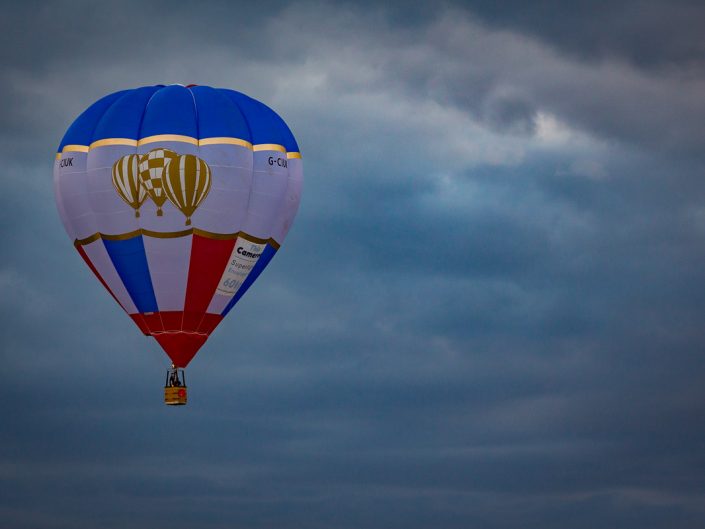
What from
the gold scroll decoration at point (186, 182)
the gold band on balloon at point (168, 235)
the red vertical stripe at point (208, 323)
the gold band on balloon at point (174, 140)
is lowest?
the red vertical stripe at point (208, 323)

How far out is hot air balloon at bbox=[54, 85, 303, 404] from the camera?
215 feet

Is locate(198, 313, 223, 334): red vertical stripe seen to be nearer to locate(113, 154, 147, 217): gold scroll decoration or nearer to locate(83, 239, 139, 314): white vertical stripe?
locate(83, 239, 139, 314): white vertical stripe

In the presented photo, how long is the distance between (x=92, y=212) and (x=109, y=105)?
193 inches

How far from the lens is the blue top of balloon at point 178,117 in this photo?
66.0 meters

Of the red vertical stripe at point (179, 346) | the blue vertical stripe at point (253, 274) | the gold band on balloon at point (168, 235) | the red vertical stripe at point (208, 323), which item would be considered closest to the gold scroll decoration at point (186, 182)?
the gold band on balloon at point (168, 235)

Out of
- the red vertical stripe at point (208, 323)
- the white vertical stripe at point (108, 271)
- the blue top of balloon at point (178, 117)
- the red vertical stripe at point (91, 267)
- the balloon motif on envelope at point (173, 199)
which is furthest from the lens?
the red vertical stripe at point (91, 267)

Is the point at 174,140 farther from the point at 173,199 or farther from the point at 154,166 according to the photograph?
the point at 173,199

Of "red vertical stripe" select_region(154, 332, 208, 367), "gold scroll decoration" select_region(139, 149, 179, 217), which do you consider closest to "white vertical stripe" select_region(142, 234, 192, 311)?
"red vertical stripe" select_region(154, 332, 208, 367)

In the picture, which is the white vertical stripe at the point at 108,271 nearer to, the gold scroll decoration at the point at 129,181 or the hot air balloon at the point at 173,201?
the hot air balloon at the point at 173,201

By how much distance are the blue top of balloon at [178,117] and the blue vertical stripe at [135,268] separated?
4571mm

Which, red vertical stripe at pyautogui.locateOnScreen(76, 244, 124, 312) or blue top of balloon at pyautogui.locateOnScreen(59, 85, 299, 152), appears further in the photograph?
red vertical stripe at pyautogui.locateOnScreen(76, 244, 124, 312)

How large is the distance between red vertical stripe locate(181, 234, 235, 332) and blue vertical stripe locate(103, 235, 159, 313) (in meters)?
1.53

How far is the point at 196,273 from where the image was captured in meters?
66.4

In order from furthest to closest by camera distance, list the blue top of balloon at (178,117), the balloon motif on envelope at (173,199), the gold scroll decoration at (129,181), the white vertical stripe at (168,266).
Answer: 1. the blue top of balloon at (178,117)
2. the white vertical stripe at (168,266)
3. the balloon motif on envelope at (173,199)
4. the gold scroll decoration at (129,181)
